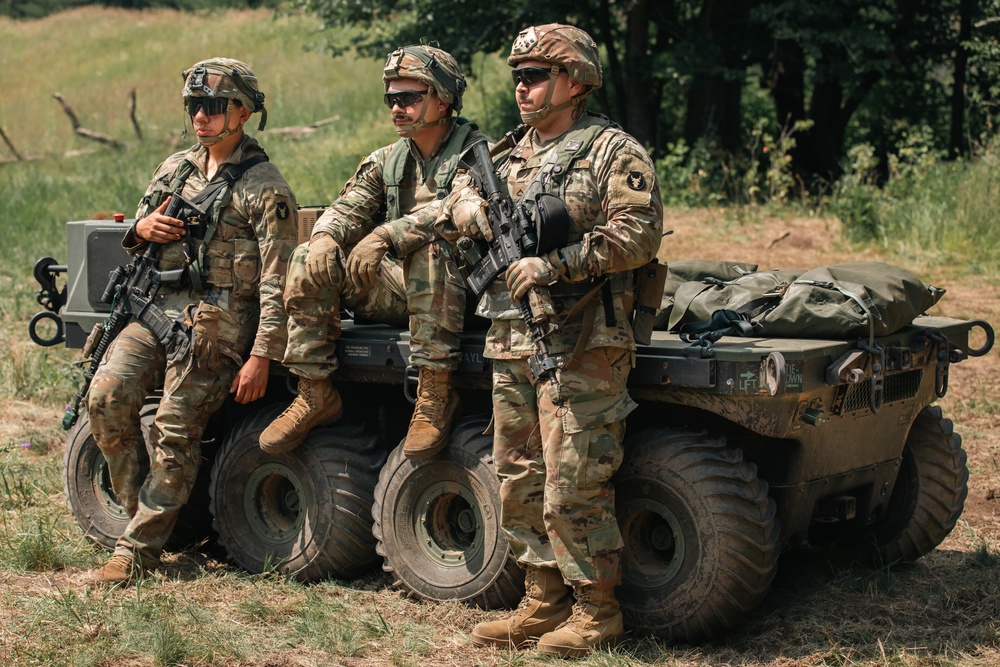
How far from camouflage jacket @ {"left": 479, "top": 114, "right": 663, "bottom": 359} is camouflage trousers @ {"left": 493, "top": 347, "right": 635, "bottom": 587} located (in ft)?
0.32

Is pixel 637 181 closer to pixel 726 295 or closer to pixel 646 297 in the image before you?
pixel 646 297

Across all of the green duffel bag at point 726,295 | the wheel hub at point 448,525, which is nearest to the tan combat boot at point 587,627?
the wheel hub at point 448,525

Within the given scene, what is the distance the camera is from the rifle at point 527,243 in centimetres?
480

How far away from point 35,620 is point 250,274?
184cm

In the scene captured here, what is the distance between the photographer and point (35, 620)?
513 cm

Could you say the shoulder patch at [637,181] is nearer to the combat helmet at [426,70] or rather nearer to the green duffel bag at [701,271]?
the combat helmet at [426,70]

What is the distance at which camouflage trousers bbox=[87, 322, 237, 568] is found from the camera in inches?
235

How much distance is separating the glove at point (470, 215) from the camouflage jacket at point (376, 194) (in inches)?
17.5

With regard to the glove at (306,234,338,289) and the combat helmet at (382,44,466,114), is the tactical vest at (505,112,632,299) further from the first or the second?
the glove at (306,234,338,289)

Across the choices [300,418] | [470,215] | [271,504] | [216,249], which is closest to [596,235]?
[470,215]

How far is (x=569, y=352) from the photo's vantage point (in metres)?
4.89

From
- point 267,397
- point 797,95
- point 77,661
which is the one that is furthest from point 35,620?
point 797,95

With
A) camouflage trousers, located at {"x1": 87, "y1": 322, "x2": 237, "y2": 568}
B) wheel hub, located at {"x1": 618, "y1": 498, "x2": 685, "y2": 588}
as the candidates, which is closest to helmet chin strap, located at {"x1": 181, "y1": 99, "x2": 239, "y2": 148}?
A: camouflage trousers, located at {"x1": 87, "y1": 322, "x2": 237, "y2": 568}

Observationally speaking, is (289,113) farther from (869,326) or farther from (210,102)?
(869,326)
